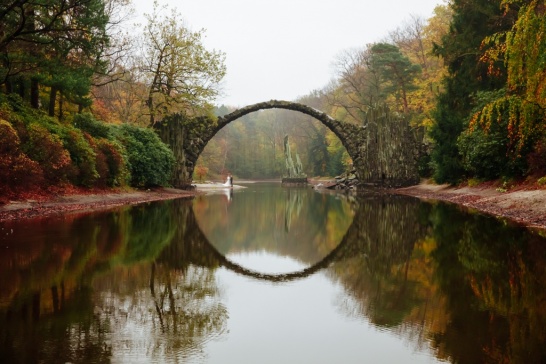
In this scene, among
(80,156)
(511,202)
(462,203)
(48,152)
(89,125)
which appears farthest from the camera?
(89,125)

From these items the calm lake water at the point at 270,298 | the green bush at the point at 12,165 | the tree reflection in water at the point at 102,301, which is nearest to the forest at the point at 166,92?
the green bush at the point at 12,165

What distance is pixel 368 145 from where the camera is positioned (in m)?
34.2

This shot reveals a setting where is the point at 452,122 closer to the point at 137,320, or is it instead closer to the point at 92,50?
the point at 92,50

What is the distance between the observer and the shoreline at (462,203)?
1240cm

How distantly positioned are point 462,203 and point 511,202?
4.25 meters

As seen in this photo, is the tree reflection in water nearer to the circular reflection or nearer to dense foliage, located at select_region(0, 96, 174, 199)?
the circular reflection

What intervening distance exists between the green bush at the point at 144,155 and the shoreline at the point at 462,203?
2022 millimetres

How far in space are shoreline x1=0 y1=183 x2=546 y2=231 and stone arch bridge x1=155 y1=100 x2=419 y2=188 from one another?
8972 mm

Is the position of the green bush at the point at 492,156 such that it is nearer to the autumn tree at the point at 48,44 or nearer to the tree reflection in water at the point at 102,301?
the tree reflection in water at the point at 102,301

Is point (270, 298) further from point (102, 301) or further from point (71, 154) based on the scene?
point (71, 154)

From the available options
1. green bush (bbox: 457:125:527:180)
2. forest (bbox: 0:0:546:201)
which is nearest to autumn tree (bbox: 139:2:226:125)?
forest (bbox: 0:0:546:201)

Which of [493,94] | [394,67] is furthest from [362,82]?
[493,94]

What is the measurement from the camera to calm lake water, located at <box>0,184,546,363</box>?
355cm

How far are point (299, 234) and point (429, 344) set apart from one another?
25.3 ft
